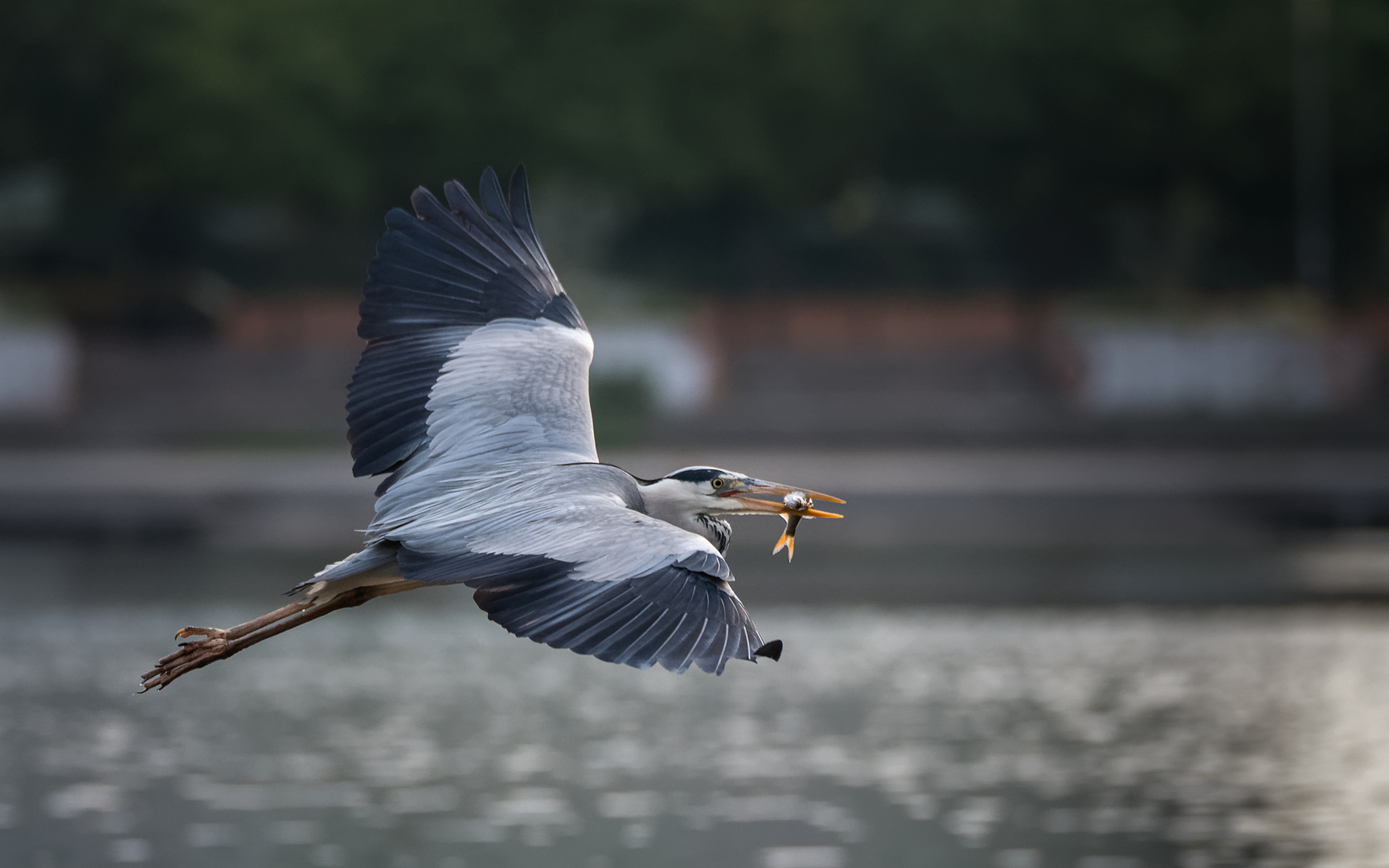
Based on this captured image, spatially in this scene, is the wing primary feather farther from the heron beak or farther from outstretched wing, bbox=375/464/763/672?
the heron beak

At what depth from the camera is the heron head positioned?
6141 mm

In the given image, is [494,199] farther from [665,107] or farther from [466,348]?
[665,107]

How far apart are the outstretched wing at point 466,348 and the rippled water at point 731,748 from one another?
303cm

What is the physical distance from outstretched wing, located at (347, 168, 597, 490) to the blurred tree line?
3125 centimetres

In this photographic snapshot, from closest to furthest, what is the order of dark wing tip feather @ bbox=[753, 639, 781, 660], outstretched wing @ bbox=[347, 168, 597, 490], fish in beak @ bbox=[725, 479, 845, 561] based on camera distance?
dark wing tip feather @ bbox=[753, 639, 781, 660], fish in beak @ bbox=[725, 479, 845, 561], outstretched wing @ bbox=[347, 168, 597, 490]

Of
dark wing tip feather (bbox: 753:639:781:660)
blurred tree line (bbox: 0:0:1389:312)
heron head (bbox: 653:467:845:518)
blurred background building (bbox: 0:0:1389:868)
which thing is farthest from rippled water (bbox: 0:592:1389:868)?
blurred tree line (bbox: 0:0:1389:312)

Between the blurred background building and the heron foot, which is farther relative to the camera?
the blurred background building

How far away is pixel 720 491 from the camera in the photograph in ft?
20.4

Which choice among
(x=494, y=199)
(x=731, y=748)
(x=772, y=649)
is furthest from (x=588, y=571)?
(x=731, y=748)

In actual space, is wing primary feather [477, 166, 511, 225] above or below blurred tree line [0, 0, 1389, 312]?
below

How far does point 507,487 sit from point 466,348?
36.1 inches

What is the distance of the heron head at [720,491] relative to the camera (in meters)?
6.14

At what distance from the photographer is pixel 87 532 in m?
22.1

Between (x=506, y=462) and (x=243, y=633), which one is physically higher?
(x=506, y=462)
